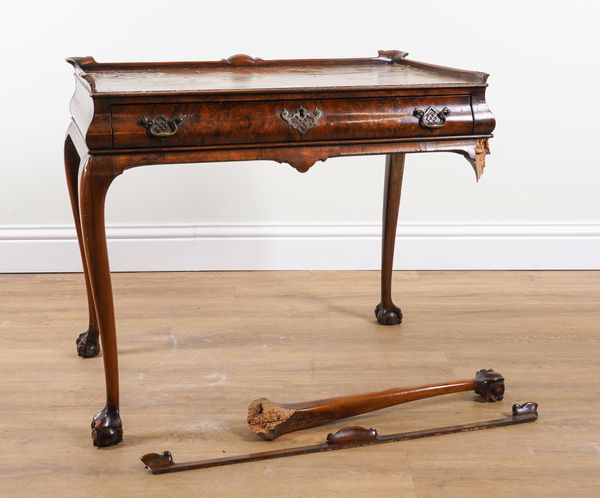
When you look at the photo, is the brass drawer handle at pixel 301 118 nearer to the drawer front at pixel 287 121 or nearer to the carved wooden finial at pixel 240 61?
the drawer front at pixel 287 121

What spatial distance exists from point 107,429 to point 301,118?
0.89 m

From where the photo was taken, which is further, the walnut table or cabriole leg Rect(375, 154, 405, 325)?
cabriole leg Rect(375, 154, 405, 325)

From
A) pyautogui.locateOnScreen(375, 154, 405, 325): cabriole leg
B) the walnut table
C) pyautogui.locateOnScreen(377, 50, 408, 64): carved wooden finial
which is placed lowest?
pyautogui.locateOnScreen(375, 154, 405, 325): cabriole leg

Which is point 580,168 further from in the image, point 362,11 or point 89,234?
point 89,234

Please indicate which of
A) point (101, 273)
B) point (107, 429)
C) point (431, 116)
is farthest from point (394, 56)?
point (107, 429)

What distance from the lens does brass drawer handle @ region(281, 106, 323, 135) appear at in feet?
6.81

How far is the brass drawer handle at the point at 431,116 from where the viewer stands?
213 cm

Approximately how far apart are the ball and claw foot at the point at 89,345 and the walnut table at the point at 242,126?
1.73 ft

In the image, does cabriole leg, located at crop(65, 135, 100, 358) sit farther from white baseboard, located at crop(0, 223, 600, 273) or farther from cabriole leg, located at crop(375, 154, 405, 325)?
cabriole leg, located at crop(375, 154, 405, 325)

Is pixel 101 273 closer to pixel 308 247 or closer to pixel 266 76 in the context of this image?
pixel 266 76

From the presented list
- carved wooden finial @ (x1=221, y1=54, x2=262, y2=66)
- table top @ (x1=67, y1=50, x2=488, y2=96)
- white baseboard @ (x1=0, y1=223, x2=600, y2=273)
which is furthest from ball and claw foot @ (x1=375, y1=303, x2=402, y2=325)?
carved wooden finial @ (x1=221, y1=54, x2=262, y2=66)

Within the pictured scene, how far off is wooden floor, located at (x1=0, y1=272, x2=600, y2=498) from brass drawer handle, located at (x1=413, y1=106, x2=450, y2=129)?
762mm

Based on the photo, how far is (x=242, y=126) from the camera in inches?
81.0

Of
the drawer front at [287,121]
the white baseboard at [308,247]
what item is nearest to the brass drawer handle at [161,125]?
the drawer front at [287,121]
